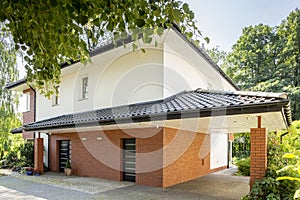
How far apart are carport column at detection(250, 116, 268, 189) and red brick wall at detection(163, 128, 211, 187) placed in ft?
14.2

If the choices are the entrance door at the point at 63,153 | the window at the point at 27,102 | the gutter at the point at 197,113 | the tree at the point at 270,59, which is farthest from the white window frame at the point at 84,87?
the tree at the point at 270,59

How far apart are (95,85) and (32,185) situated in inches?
239

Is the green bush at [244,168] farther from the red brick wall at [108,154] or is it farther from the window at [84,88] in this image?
the window at [84,88]

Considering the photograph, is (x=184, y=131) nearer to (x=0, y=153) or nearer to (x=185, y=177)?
(x=185, y=177)

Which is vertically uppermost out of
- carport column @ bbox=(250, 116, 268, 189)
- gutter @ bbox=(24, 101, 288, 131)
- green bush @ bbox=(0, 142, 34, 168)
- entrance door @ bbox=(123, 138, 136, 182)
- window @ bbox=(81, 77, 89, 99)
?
window @ bbox=(81, 77, 89, 99)

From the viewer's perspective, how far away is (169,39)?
35.4ft

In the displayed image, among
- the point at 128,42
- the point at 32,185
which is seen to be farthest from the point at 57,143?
the point at 128,42

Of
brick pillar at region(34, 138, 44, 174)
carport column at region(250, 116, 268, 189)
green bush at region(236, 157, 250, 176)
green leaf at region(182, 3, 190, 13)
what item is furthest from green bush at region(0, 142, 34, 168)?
green leaf at region(182, 3, 190, 13)

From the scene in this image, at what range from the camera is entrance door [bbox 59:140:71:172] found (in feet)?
54.0

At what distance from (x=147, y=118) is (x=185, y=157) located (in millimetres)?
4913

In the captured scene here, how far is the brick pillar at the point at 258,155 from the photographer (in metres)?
7.38

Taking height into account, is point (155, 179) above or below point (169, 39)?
below

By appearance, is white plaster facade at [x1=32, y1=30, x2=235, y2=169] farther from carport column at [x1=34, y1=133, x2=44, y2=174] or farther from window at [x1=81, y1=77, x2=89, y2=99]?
carport column at [x1=34, y1=133, x2=44, y2=174]

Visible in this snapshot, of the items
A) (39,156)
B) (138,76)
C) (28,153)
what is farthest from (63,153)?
(138,76)
